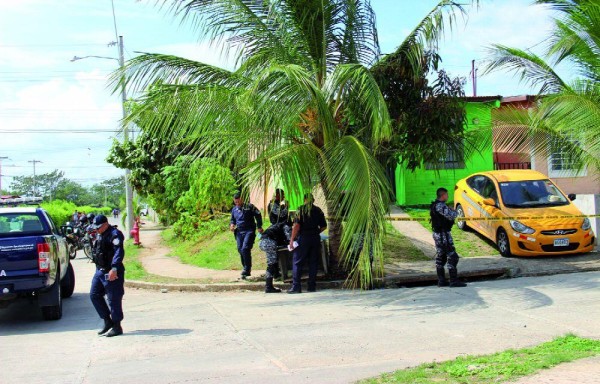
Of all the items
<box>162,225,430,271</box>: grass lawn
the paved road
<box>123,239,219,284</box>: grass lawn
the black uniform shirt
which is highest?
the black uniform shirt

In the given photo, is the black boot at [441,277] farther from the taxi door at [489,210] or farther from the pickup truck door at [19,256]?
the pickup truck door at [19,256]

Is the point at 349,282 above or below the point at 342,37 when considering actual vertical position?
below

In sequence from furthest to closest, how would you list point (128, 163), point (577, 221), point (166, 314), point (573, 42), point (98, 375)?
point (128, 163) < point (577, 221) < point (573, 42) < point (166, 314) < point (98, 375)

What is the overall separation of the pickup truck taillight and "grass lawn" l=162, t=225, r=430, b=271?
5.22 m

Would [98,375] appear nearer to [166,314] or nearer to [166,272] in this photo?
[166,314]

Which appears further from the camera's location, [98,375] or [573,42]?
[573,42]

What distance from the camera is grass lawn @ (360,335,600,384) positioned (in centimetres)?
556

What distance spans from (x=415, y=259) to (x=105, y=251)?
772 centimetres

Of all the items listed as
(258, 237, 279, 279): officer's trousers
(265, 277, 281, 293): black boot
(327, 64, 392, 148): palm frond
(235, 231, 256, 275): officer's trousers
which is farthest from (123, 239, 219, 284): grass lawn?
(327, 64, 392, 148): palm frond

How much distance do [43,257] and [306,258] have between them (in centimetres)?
444

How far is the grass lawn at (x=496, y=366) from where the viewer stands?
18.2 feet

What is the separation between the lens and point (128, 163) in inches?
961

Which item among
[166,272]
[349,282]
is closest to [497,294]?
[349,282]

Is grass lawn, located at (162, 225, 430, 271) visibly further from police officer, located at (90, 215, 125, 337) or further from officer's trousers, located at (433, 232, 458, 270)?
police officer, located at (90, 215, 125, 337)
